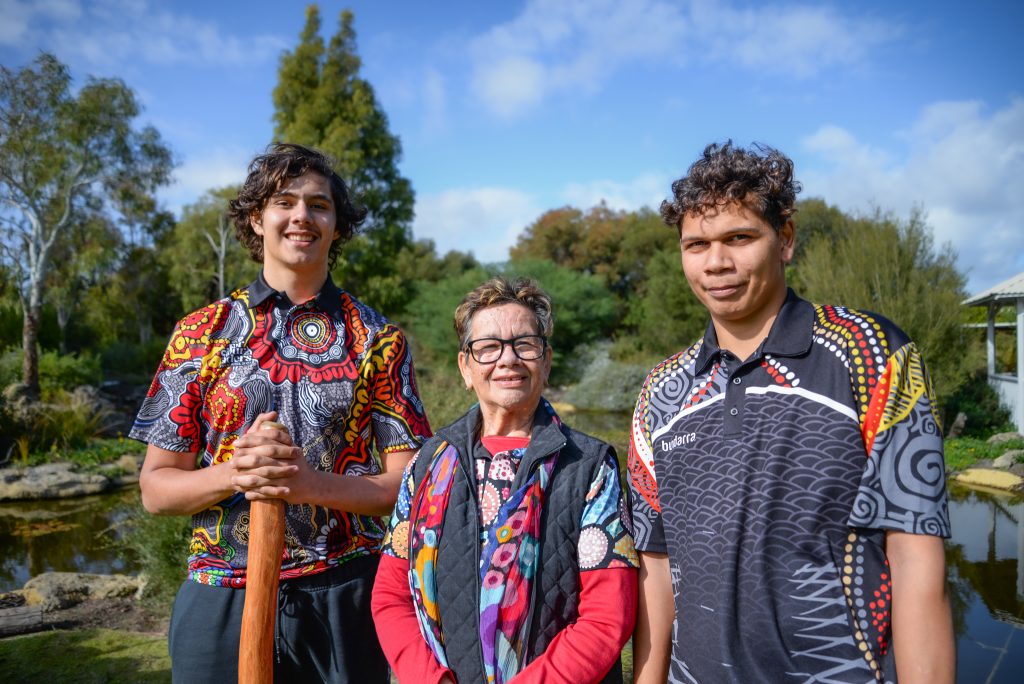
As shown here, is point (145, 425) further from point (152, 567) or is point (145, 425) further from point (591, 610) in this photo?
point (152, 567)

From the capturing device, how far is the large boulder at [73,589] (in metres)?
5.86

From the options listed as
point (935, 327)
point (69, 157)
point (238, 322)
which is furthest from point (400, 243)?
point (238, 322)

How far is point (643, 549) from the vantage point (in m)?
1.86

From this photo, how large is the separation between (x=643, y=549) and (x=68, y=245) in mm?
27421

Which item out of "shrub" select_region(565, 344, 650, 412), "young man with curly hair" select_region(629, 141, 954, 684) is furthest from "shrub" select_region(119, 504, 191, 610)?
"shrub" select_region(565, 344, 650, 412)

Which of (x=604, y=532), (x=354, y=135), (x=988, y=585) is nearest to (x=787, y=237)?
(x=604, y=532)

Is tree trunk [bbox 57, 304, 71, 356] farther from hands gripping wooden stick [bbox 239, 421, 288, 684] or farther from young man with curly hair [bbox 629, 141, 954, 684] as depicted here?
young man with curly hair [bbox 629, 141, 954, 684]

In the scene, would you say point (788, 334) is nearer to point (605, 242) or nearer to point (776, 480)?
point (776, 480)

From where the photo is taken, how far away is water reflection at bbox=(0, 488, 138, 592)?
7.76 meters

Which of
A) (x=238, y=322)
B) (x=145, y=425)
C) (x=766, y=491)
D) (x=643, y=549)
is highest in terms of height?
(x=238, y=322)

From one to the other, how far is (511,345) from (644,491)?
1.81 feet

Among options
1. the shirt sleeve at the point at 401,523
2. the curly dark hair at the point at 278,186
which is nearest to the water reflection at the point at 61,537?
the curly dark hair at the point at 278,186

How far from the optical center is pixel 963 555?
24.4 ft

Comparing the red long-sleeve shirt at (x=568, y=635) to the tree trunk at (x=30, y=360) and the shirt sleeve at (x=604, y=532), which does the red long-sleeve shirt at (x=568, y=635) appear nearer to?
the shirt sleeve at (x=604, y=532)
